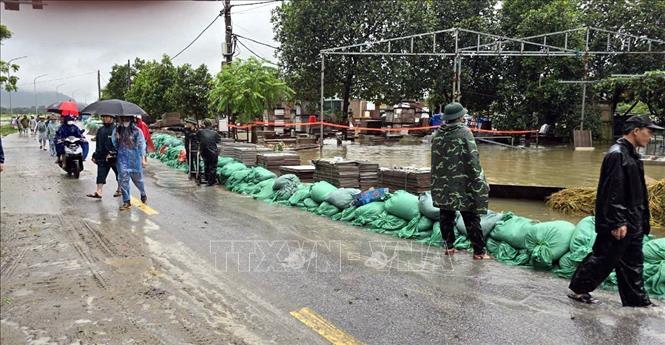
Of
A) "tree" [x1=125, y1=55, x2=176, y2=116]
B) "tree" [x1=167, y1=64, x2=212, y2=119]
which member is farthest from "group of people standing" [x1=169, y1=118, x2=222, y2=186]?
"tree" [x1=125, y1=55, x2=176, y2=116]

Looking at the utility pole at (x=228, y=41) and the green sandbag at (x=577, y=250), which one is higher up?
the utility pole at (x=228, y=41)

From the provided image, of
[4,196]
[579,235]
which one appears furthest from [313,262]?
[4,196]

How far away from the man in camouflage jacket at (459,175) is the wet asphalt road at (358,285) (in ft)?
1.78

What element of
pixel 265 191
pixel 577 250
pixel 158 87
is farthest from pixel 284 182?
pixel 158 87

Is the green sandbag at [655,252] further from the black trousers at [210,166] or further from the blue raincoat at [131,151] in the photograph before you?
the black trousers at [210,166]

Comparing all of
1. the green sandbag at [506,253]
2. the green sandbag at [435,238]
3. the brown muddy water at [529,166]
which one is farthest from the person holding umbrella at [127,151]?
the brown muddy water at [529,166]

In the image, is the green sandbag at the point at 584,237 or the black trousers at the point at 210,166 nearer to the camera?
the green sandbag at the point at 584,237

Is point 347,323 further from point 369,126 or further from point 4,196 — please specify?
point 369,126

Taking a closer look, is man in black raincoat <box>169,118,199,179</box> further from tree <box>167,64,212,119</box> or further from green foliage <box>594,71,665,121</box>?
tree <box>167,64,212,119</box>

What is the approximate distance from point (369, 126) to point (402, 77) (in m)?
3.64

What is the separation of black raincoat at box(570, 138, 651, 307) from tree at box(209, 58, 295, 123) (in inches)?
559

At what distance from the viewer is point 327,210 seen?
8.05 m

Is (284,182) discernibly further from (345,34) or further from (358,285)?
(345,34)

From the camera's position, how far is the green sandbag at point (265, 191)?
31.7 feet
